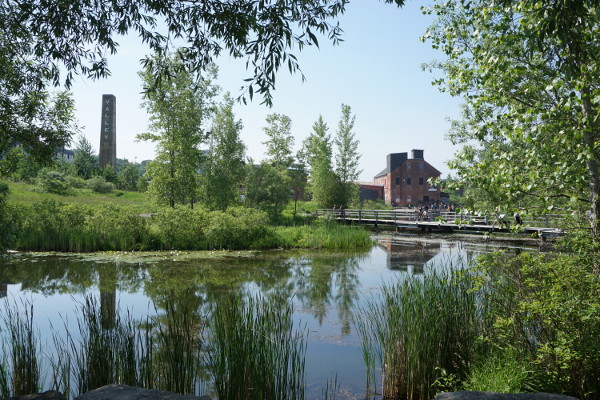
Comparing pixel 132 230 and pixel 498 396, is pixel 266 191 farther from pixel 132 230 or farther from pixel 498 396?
pixel 498 396

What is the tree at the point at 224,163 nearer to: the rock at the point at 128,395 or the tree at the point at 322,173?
the tree at the point at 322,173

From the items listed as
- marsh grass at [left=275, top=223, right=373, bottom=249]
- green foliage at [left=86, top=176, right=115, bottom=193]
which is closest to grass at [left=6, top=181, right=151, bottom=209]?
green foliage at [left=86, top=176, right=115, bottom=193]

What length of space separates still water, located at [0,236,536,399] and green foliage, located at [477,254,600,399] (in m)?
1.90

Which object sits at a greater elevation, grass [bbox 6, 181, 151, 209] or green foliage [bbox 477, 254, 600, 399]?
grass [bbox 6, 181, 151, 209]

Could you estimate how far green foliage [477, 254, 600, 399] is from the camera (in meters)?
3.46

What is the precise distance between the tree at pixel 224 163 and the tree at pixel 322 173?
25.8ft

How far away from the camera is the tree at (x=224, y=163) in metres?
27.5

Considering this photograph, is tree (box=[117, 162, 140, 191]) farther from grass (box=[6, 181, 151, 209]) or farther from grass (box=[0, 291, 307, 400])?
grass (box=[0, 291, 307, 400])

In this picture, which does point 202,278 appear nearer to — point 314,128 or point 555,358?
point 555,358

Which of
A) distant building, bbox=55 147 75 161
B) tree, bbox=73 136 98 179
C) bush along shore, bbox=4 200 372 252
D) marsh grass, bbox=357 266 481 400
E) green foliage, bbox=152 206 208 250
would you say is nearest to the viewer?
marsh grass, bbox=357 266 481 400

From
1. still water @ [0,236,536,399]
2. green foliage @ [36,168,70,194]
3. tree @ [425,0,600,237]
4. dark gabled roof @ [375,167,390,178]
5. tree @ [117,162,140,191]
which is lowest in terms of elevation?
still water @ [0,236,536,399]

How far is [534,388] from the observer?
3.94m

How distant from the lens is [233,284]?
10203 mm

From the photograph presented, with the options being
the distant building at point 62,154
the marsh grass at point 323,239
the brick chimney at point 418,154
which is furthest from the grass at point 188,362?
the brick chimney at point 418,154
